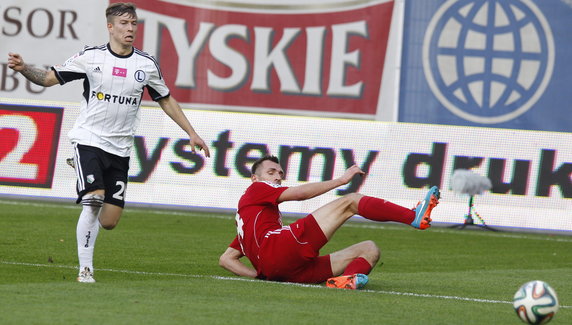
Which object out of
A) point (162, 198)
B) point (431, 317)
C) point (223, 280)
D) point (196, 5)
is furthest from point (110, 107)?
point (196, 5)

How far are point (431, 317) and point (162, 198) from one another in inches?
416

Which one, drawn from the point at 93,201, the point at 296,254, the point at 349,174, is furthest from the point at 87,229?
the point at 349,174

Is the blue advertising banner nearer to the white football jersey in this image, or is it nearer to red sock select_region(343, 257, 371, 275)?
red sock select_region(343, 257, 371, 275)

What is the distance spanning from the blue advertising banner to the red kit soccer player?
10881mm

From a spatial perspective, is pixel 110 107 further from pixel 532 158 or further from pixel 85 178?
pixel 532 158

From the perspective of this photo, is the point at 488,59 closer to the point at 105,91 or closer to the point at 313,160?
the point at 313,160

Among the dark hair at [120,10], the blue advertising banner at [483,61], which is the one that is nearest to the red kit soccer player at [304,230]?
the dark hair at [120,10]

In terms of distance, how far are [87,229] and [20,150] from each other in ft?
31.3

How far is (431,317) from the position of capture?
24.7 ft

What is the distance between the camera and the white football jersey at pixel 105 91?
8859mm

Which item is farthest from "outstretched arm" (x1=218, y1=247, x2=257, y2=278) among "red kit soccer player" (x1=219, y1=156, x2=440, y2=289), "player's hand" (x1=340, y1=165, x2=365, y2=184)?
"player's hand" (x1=340, y1=165, x2=365, y2=184)

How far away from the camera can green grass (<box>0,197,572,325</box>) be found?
7258 mm

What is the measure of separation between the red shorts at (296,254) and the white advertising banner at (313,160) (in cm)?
820

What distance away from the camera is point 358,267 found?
9039 mm
